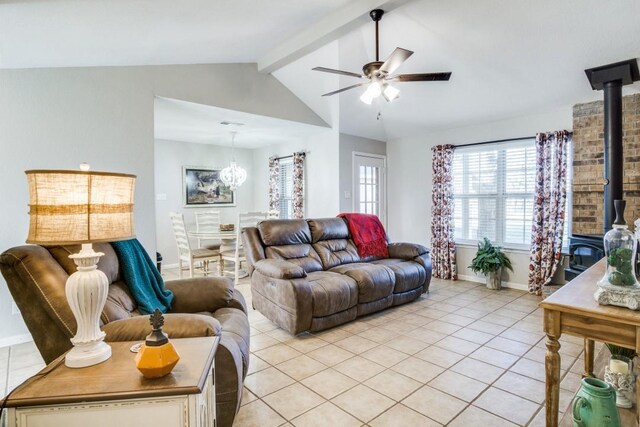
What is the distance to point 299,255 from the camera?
12.6 feet

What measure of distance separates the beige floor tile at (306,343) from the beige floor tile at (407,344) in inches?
23.5

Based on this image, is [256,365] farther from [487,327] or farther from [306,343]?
[487,327]

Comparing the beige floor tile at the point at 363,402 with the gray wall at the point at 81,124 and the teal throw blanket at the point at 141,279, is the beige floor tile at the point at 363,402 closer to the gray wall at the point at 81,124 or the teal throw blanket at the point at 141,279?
the teal throw blanket at the point at 141,279

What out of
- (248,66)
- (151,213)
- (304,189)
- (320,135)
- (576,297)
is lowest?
(576,297)

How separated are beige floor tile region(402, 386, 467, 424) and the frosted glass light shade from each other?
194 cm

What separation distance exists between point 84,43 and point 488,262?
5.08m

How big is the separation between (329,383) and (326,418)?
1.24 ft

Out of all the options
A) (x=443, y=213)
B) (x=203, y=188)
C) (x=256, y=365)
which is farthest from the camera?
(x=203, y=188)

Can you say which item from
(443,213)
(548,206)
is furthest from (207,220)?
(548,206)

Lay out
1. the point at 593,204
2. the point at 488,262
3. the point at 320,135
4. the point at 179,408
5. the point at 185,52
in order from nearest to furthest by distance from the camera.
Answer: the point at 179,408 < the point at 185,52 < the point at 593,204 < the point at 488,262 < the point at 320,135

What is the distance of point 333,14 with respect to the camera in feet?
10.3

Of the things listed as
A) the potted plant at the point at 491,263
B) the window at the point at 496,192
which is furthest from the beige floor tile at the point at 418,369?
the window at the point at 496,192

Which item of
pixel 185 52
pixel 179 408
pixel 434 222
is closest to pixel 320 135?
pixel 434 222

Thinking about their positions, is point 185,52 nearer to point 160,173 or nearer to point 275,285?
point 275,285
